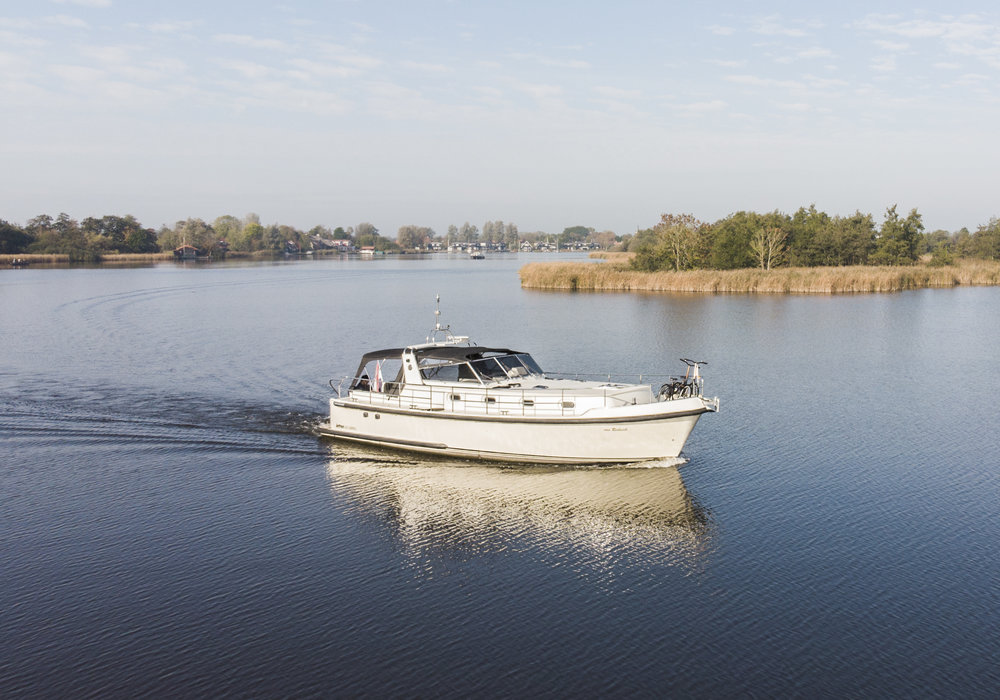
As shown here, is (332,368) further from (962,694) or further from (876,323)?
(876,323)

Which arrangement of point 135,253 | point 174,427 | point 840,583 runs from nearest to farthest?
point 840,583 < point 174,427 < point 135,253

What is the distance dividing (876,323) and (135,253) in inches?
6643

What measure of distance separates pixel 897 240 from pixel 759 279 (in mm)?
31229

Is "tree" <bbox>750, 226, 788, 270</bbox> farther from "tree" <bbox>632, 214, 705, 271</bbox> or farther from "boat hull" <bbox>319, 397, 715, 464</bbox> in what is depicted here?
"boat hull" <bbox>319, 397, 715, 464</bbox>

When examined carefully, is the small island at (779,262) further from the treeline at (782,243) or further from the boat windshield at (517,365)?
the boat windshield at (517,365)

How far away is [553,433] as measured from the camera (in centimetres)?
2181

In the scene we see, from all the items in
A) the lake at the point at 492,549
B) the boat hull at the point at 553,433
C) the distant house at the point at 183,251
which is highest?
the distant house at the point at 183,251

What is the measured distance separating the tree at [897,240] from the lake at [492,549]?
66724mm

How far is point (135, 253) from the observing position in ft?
591

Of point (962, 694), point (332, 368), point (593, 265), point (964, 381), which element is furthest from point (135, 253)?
point (962, 694)

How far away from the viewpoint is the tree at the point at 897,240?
95625 millimetres

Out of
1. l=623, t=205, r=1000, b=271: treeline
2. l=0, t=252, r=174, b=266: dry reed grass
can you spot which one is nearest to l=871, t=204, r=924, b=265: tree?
l=623, t=205, r=1000, b=271: treeline

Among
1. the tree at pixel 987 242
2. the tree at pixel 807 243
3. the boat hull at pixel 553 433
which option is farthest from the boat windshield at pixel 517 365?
the tree at pixel 987 242

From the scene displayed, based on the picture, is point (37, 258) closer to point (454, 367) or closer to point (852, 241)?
point (852, 241)
